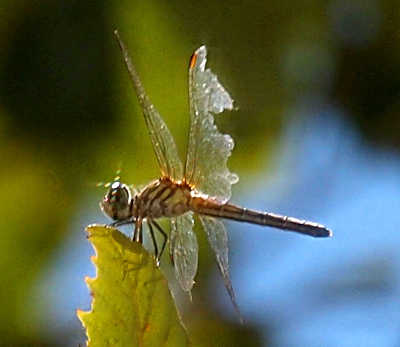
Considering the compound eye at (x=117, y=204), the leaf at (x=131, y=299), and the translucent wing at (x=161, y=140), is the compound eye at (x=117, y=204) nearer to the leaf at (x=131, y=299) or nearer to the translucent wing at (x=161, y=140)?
the translucent wing at (x=161, y=140)

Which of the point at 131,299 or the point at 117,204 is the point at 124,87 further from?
the point at 131,299

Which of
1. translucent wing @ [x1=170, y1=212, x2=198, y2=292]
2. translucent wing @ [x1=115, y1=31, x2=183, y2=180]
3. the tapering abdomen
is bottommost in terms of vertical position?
translucent wing @ [x1=170, y1=212, x2=198, y2=292]

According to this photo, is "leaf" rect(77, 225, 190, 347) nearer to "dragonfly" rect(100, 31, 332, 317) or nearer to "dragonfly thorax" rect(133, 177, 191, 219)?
"dragonfly" rect(100, 31, 332, 317)

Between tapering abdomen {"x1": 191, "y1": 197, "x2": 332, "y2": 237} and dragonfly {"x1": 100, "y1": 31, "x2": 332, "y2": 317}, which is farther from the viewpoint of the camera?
tapering abdomen {"x1": 191, "y1": 197, "x2": 332, "y2": 237}

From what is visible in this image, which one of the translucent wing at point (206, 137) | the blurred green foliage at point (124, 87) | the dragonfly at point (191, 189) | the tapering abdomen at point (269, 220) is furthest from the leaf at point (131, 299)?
the blurred green foliage at point (124, 87)

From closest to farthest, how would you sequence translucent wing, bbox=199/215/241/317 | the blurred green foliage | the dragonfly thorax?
translucent wing, bbox=199/215/241/317, the dragonfly thorax, the blurred green foliage

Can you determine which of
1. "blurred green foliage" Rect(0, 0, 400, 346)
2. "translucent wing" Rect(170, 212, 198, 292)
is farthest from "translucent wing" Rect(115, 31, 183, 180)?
"blurred green foliage" Rect(0, 0, 400, 346)

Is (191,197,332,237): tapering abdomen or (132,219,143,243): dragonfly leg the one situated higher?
(191,197,332,237): tapering abdomen
